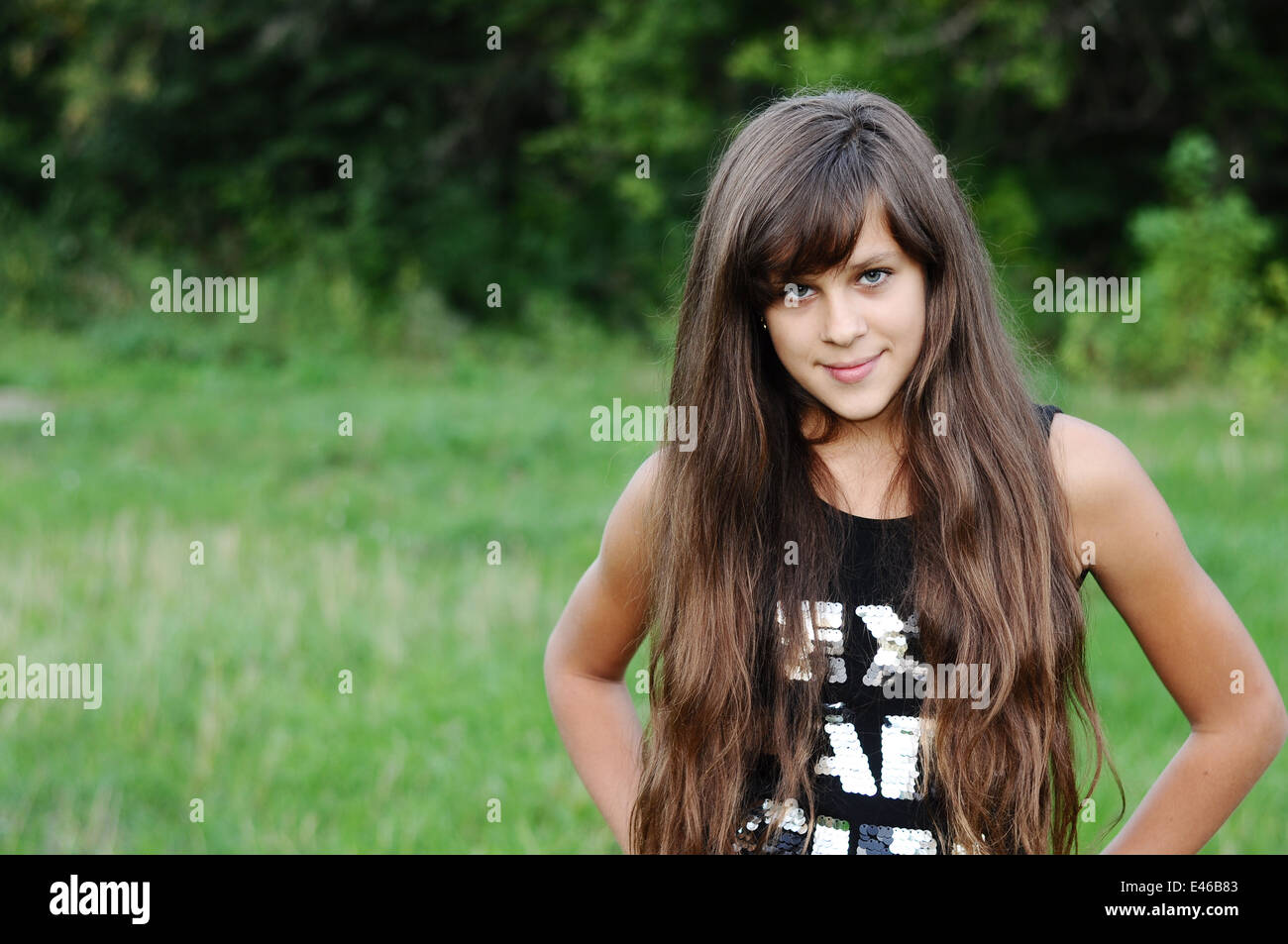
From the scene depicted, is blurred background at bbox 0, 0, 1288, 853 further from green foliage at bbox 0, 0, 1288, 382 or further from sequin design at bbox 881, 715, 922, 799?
sequin design at bbox 881, 715, 922, 799

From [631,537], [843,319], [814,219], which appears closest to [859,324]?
[843,319]

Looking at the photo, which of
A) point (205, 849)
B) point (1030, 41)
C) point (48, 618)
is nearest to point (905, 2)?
point (1030, 41)

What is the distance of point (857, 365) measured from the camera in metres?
1.88

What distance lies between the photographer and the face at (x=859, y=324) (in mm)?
1864

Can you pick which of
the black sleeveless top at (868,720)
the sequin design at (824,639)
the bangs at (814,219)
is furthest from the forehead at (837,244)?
the sequin design at (824,639)

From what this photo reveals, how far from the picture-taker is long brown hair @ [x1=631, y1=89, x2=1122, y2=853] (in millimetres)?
1871

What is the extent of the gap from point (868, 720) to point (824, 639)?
125 millimetres

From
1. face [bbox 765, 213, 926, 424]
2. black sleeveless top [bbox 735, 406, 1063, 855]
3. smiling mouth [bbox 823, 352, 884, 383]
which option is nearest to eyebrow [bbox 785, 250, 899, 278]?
face [bbox 765, 213, 926, 424]

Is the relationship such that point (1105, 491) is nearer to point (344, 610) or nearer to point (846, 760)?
point (846, 760)

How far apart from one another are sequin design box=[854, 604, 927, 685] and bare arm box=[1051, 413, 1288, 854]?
27cm

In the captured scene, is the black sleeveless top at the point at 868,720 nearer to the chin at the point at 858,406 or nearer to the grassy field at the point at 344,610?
the chin at the point at 858,406

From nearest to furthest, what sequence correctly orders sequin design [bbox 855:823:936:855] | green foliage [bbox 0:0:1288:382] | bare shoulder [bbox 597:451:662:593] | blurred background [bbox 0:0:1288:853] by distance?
sequin design [bbox 855:823:936:855]
bare shoulder [bbox 597:451:662:593]
blurred background [bbox 0:0:1288:853]
green foliage [bbox 0:0:1288:382]

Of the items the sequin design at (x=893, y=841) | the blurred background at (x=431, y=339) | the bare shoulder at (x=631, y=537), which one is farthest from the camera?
the blurred background at (x=431, y=339)

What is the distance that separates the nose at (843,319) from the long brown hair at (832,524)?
58mm
